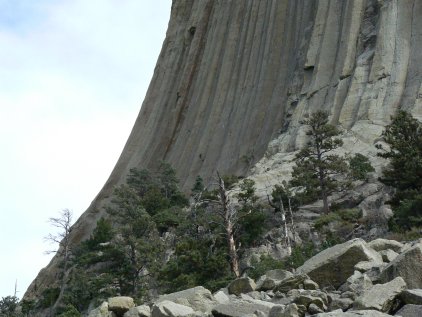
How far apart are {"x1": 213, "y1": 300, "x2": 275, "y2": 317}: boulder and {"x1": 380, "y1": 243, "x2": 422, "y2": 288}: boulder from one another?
5.63 feet

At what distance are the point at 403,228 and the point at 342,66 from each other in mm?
23351

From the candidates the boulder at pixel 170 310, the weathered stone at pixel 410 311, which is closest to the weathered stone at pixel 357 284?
the weathered stone at pixel 410 311

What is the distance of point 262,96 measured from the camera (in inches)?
1889

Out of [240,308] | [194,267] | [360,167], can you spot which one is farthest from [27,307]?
[240,308]

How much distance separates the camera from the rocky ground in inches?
294

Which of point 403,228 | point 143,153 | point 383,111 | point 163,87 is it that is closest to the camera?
point 403,228

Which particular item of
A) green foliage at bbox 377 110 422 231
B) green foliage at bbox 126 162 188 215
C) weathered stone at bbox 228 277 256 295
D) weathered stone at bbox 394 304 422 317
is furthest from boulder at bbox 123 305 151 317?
A: green foliage at bbox 126 162 188 215

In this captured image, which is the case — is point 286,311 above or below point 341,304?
below

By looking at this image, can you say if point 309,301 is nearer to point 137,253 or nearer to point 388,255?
point 388,255

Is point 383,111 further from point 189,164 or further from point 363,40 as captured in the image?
point 189,164

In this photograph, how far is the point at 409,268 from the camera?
862 cm

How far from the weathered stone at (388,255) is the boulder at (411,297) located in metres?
2.89

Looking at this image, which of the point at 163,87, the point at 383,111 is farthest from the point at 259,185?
the point at 163,87

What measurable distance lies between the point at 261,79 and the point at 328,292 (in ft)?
133
